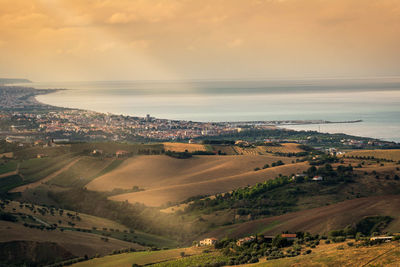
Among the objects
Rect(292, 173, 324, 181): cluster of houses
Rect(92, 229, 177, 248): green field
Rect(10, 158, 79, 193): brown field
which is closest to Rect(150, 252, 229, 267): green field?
Rect(92, 229, 177, 248): green field

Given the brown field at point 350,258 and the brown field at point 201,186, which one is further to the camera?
the brown field at point 201,186

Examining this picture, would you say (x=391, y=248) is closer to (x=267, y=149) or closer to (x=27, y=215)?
(x=27, y=215)

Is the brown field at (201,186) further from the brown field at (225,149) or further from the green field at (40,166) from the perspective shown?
the brown field at (225,149)

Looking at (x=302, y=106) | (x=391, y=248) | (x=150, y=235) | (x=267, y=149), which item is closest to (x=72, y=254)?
(x=150, y=235)

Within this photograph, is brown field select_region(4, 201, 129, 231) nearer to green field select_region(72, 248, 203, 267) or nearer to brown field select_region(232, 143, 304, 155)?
green field select_region(72, 248, 203, 267)

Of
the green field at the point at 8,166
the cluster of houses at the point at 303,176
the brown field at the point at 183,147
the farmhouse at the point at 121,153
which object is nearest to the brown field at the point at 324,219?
the cluster of houses at the point at 303,176

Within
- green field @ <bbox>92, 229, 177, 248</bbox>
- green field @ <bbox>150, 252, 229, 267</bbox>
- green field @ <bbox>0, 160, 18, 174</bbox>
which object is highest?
green field @ <bbox>0, 160, 18, 174</bbox>
